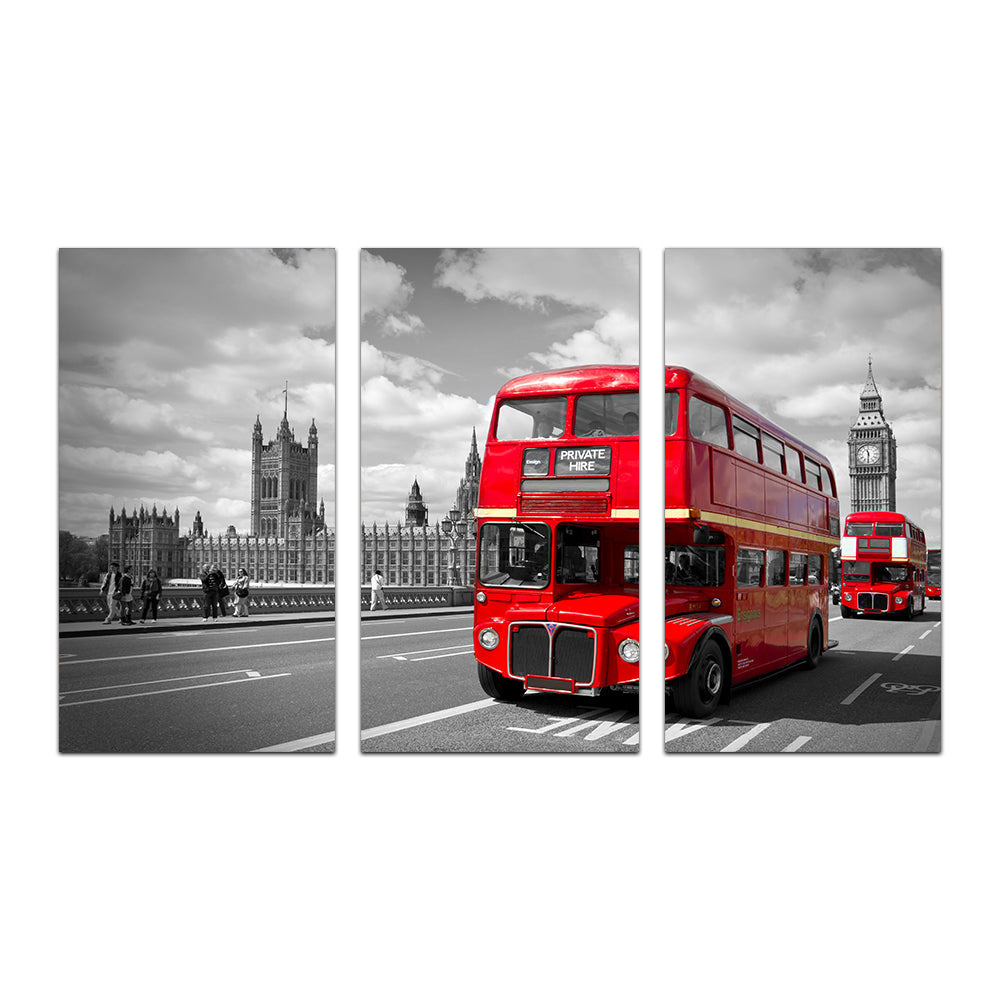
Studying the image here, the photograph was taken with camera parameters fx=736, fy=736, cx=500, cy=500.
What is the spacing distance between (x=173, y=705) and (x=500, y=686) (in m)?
2.50

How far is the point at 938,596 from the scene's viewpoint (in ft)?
18.2

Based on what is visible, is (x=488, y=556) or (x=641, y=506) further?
(x=488, y=556)

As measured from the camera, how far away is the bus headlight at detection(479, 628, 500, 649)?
5.99 m

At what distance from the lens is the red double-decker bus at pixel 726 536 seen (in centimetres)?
565

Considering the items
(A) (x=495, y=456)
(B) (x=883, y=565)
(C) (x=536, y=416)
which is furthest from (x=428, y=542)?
(B) (x=883, y=565)

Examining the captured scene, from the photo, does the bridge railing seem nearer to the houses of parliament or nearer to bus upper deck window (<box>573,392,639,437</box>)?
the houses of parliament

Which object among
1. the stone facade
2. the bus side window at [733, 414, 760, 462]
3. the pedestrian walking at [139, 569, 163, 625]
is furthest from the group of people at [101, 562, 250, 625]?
the bus side window at [733, 414, 760, 462]

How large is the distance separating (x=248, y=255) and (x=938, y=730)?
21.0ft

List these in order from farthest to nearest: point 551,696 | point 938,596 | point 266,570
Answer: point 266,570 → point 551,696 → point 938,596

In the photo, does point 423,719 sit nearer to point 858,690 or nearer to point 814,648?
point 858,690

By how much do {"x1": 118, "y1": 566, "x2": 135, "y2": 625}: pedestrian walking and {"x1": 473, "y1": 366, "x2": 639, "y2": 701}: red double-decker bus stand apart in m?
2.66

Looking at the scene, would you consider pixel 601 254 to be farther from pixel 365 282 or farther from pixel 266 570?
pixel 266 570

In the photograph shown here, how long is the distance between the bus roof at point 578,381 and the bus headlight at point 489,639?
75.4 inches
